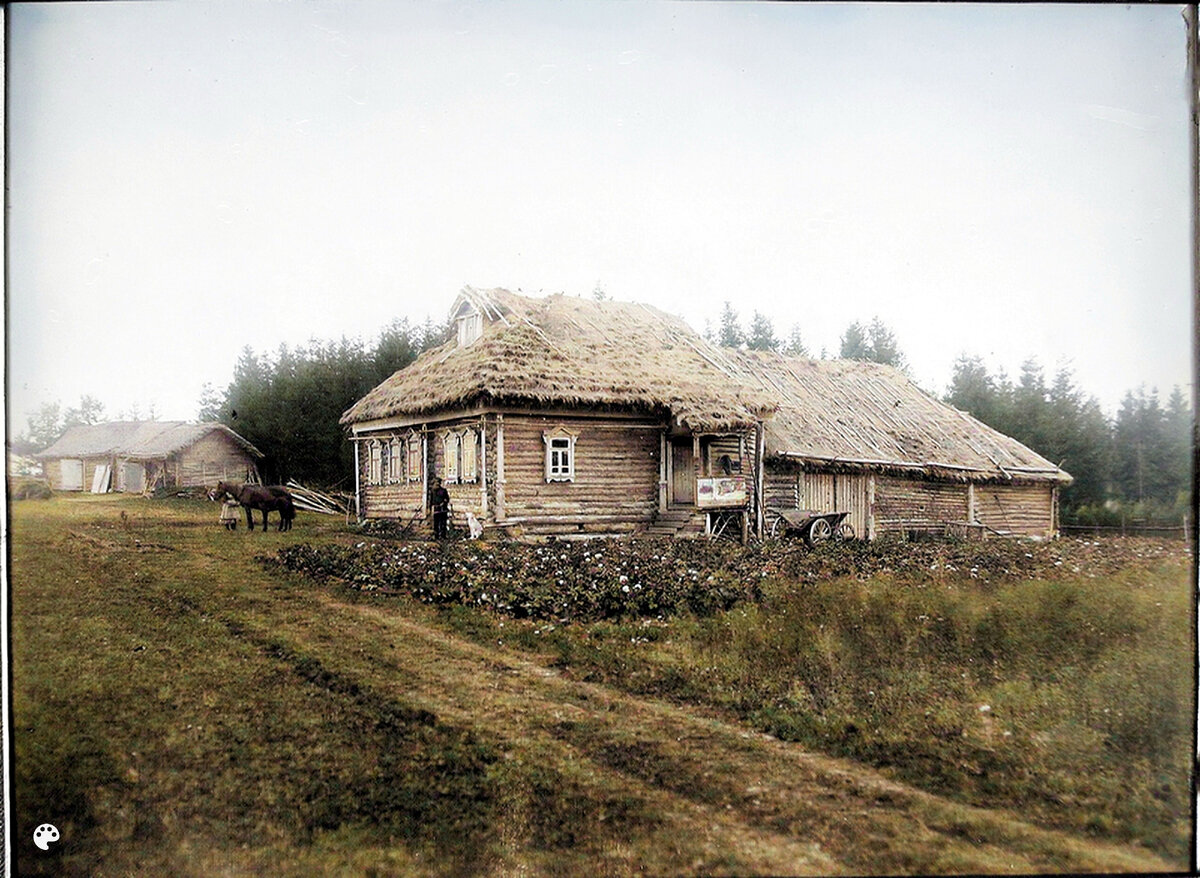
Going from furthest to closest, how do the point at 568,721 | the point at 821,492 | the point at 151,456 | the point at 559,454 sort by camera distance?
the point at 821,492 → the point at 559,454 → the point at 151,456 → the point at 568,721

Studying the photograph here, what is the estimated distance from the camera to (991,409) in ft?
9.09

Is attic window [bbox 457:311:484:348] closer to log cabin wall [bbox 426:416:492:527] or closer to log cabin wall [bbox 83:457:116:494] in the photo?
log cabin wall [bbox 426:416:492:527]

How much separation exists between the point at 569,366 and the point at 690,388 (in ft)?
1.45

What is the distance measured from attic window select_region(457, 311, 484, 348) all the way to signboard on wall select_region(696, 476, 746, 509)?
0.93 m

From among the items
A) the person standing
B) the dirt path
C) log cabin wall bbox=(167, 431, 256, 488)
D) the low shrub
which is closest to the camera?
the dirt path

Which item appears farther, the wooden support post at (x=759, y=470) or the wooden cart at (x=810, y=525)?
the wooden support post at (x=759, y=470)

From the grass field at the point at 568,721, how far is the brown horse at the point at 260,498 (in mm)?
54

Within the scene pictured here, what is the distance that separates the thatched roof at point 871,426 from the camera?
2.82 metres

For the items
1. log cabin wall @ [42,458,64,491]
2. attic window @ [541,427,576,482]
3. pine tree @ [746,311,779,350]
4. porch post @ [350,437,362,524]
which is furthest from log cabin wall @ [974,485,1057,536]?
log cabin wall @ [42,458,64,491]

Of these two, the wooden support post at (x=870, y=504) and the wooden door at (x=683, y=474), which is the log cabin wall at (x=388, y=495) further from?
the wooden support post at (x=870, y=504)

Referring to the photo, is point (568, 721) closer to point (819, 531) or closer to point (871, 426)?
point (819, 531)

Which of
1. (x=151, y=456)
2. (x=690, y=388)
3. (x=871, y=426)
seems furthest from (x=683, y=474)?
(x=151, y=456)

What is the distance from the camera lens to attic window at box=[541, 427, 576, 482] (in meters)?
2.66

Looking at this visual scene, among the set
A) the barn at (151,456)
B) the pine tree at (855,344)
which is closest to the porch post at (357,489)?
the barn at (151,456)
